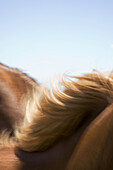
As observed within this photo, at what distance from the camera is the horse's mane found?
1277mm

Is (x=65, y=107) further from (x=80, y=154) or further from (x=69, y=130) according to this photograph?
(x=80, y=154)

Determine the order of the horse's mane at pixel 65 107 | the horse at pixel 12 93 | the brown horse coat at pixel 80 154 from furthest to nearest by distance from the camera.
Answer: the horse at pixel 12 93, the horse's mane at pixel 65 107, the brown horse coat at pixel 80 154

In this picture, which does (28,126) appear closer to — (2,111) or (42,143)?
(42,143)

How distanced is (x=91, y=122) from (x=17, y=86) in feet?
6.08

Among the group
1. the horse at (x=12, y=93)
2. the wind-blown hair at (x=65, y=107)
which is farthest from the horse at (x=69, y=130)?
the horse at (x=12, y=93)

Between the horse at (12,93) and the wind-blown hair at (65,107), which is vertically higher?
the horse at (12,93)

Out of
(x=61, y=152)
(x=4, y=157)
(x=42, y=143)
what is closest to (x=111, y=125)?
(x=61, y=152)

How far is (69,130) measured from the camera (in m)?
1.33

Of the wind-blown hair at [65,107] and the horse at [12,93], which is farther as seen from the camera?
the horse at [12,93]

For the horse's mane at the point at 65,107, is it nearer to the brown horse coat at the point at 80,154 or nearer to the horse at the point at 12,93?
the brown horse coat at the point at 80,154

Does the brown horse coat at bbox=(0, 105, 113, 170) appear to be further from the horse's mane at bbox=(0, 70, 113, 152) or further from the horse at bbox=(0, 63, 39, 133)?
the horse at bbox=(0, 63, 39, 133)

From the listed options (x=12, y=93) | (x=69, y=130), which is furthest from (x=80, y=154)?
(x=12, y=93)

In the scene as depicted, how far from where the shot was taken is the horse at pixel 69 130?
3.80 feet

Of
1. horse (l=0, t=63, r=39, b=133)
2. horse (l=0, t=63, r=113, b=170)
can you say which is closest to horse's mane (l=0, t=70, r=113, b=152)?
horse (l=0, t=63, r=113, b=170)
